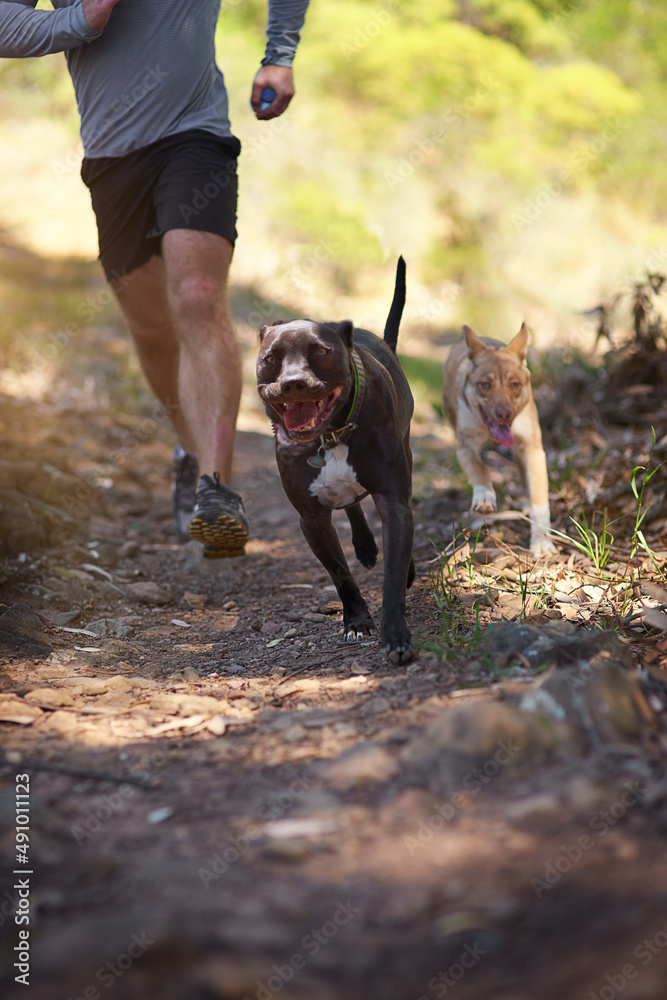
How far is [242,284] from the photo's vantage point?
1133cm

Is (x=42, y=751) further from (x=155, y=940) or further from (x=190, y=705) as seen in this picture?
(x=155, y=940)

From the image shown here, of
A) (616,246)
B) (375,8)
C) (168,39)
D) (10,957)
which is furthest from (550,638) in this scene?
(375,8)

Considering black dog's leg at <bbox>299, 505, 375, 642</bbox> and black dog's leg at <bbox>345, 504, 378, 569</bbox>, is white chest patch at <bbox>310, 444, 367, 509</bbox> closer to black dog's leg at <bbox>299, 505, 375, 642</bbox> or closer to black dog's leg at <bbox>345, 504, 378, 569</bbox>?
black dog's leg at <bbox>299, 505, 375, 642</bbox>

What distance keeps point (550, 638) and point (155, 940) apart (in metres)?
1.32

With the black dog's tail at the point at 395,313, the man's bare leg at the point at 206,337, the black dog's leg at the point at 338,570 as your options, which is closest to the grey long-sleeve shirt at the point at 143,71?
the man's bare leg at the point at 206,337

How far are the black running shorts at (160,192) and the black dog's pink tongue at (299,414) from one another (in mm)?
1175

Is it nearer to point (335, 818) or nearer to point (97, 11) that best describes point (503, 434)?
point (97, 11)

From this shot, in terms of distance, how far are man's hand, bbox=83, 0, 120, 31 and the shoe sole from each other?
191 centimetres

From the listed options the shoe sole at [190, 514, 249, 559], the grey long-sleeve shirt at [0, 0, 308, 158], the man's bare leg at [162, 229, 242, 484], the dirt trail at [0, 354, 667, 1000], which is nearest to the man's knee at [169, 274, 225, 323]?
the man's bare leg at [162, 229, 242, 484]

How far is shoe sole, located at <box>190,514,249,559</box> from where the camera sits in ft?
10.6

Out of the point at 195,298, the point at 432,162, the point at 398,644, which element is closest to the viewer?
the point at 398,644

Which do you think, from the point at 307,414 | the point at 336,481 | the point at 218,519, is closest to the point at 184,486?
the point at 218,519

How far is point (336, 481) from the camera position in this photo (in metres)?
2.84

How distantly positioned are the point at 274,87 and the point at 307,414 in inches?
69.2
